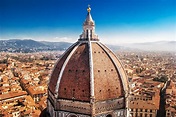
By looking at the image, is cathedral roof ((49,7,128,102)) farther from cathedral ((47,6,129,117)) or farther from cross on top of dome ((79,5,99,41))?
cross on top of dome ((79,5,99,41))

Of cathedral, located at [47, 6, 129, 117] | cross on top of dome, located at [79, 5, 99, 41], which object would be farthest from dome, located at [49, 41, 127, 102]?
cross on top of dome, located at [79, 5, 99, 41]

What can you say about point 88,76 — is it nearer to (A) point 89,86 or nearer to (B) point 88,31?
(A) point 89,86

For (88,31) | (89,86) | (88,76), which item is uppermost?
(88,31)

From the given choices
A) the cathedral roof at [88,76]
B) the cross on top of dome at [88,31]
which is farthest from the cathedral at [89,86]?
the cross on top of dome at [88,31]

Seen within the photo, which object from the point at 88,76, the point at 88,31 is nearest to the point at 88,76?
the point at 88,76

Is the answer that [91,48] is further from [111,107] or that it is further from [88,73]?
[111,107]

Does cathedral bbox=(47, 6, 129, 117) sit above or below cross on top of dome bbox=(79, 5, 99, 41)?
below

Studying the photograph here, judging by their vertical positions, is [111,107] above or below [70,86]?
below

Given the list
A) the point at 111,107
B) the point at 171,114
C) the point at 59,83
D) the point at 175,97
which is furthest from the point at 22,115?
the point at 175,97
